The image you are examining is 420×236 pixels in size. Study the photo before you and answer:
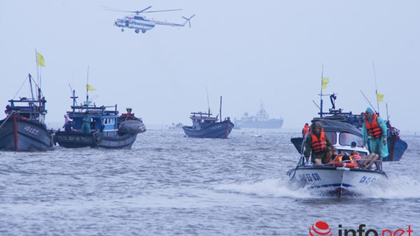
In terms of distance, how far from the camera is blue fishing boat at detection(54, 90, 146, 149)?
44688mm

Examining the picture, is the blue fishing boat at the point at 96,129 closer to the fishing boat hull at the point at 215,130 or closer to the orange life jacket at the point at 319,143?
the orange life jacket at the point at 319,143

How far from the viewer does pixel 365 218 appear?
51.6 feet

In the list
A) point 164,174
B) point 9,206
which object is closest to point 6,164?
point 164,174

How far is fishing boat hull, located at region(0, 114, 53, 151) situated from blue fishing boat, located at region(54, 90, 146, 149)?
4240mm

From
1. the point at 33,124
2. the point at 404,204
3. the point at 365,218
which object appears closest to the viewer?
the point at 365,218

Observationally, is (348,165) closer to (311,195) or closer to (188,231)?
(311,195)

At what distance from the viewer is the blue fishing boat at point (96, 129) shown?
44.7 m

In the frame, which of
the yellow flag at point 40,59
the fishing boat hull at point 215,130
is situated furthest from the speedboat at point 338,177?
the fishing boat hull at point 215,130

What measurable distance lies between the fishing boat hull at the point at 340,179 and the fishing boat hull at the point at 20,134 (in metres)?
23.5

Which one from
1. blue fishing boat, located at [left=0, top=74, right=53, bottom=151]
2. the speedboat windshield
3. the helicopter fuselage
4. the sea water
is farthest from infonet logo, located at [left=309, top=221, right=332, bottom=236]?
the helicopter fuselage

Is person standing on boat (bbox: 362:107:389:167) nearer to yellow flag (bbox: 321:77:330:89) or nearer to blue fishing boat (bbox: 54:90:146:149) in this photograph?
blue fishing boat (bbox: 54:90:146:149)

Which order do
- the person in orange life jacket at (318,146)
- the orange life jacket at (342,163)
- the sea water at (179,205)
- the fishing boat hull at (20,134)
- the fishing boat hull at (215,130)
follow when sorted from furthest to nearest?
the fishing boat hull at (215,130), the fishing boat hull at (20,134), the person in orange life jacket at (318,146), the orange life jacket at (342,163), the sea water at (179,205)

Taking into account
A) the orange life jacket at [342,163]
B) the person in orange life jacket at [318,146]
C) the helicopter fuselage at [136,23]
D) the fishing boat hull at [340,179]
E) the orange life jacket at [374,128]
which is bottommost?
the fishing boat hull at [340,179]

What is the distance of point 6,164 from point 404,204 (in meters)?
18.8
